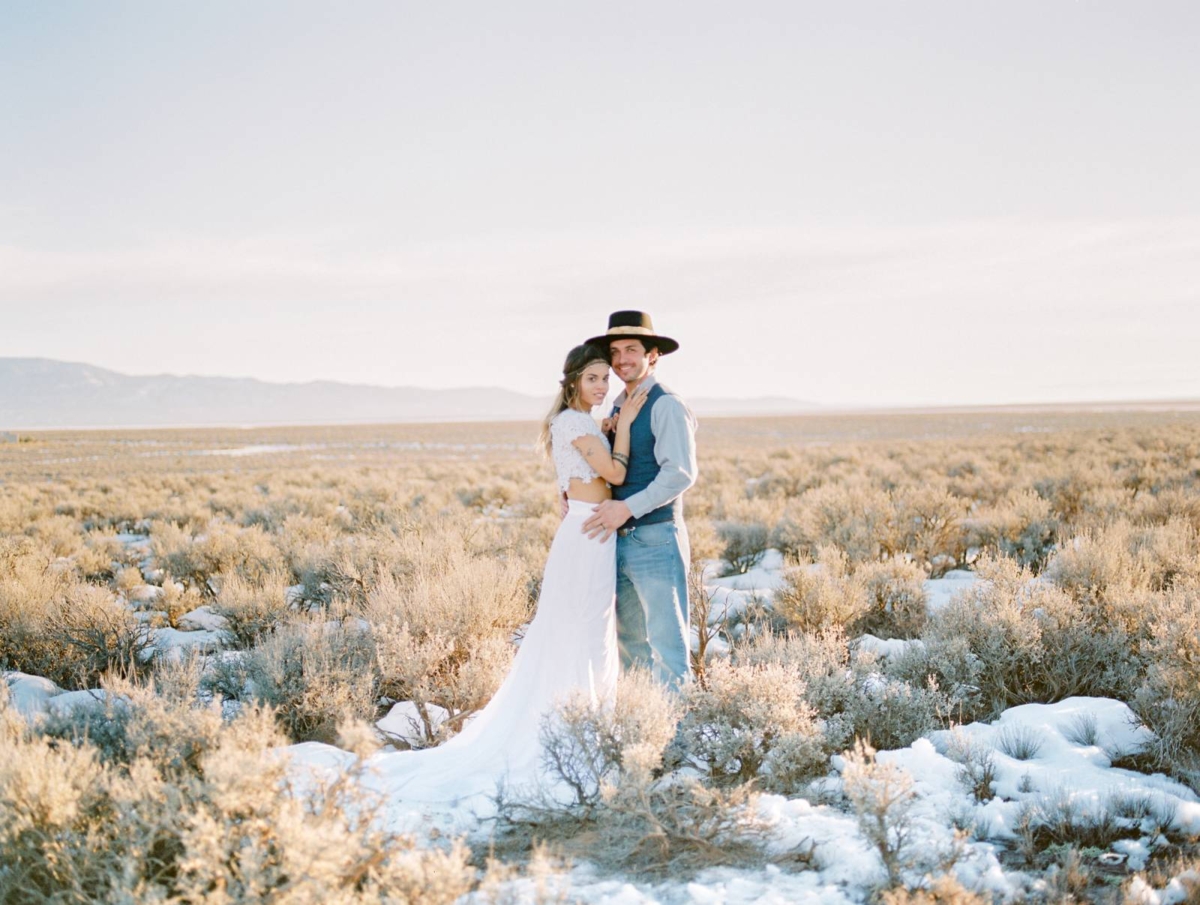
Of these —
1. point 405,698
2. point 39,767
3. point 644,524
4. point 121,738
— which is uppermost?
point 644,524

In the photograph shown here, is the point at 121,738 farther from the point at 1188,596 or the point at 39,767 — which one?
the point at 1188,596

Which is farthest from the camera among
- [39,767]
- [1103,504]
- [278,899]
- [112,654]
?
[1103,504]

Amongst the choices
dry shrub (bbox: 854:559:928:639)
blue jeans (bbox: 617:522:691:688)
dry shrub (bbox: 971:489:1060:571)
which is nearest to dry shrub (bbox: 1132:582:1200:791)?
dry shrub (bbox: 854:559:928:639)

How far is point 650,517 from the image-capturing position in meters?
4.38

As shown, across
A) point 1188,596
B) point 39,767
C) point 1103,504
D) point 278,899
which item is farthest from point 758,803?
point 1103,504

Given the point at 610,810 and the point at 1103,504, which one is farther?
the point at 1103,504

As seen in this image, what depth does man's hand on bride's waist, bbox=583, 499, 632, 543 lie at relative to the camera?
4.17m

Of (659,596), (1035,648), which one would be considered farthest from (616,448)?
(1035,648)

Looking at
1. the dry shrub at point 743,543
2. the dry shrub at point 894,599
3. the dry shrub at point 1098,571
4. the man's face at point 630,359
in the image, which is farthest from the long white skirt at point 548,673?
the dry shrub at point 743,543

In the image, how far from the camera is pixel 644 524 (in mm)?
4379

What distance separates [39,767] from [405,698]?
2.60 metres

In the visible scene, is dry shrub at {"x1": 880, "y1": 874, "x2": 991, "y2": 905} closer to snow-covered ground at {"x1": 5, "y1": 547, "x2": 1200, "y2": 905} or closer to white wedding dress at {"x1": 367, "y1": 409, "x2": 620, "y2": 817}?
snow-covered ground at {"x1": 5, "y1": 547, "x2": 1200, "y2": 905}

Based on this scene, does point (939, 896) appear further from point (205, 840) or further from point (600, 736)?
point (205, 840)

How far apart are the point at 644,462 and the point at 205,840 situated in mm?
2752
